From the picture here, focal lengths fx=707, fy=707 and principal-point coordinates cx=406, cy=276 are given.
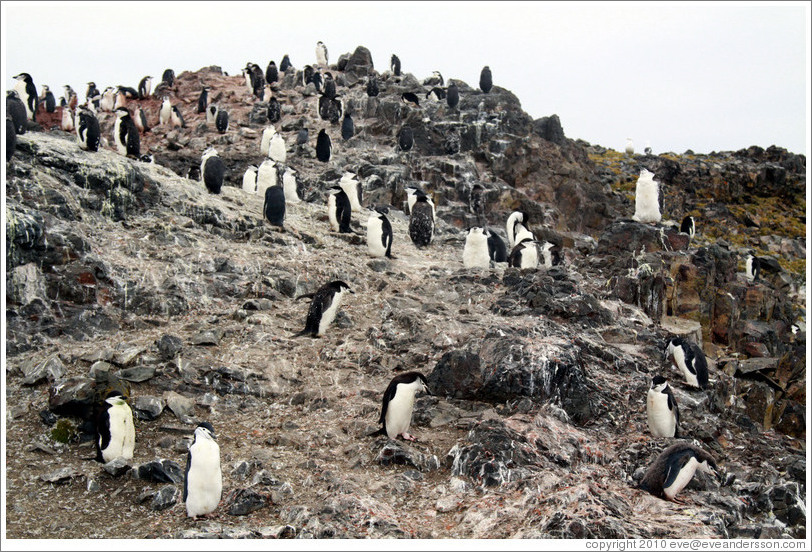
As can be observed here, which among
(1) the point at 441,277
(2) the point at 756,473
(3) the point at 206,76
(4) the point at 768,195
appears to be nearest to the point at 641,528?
(2) the point at 756,473

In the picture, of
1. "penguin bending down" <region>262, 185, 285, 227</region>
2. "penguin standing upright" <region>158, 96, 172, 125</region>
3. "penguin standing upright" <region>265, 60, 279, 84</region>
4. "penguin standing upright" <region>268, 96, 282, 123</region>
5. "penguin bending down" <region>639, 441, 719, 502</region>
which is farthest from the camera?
"penguin standing upright" <region>265, 60, 279, 84</region>

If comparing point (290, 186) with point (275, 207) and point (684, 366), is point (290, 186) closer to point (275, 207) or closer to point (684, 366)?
point (275, 207)

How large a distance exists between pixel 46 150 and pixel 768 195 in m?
33.8

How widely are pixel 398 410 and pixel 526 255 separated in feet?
22.1

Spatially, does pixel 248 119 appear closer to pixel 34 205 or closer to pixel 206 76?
pixel 206 76

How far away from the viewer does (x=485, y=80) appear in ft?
87.0

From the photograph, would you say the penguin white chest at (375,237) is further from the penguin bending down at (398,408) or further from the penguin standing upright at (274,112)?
the penguin standing upright at (274,112)

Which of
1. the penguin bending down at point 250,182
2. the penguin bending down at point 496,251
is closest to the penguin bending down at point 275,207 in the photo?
the penguin bending down at point 250,182

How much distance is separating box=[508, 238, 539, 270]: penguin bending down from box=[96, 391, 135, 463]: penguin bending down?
8471 mm

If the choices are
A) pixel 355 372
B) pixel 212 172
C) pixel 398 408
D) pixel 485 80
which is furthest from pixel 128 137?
pixel 485 80

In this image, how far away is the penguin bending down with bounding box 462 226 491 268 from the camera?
14203 mm

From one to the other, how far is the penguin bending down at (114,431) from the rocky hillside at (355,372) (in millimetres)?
272

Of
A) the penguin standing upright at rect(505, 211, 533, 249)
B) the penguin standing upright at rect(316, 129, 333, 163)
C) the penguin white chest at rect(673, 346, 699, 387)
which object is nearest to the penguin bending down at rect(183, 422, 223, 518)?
the penguin white chest at rect(673, 346, 699, 387)

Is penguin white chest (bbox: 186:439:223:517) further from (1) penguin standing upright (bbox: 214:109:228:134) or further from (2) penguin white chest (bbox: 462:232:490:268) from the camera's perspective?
(1) penguin standing upright (bbox: 214:109:228:134)
